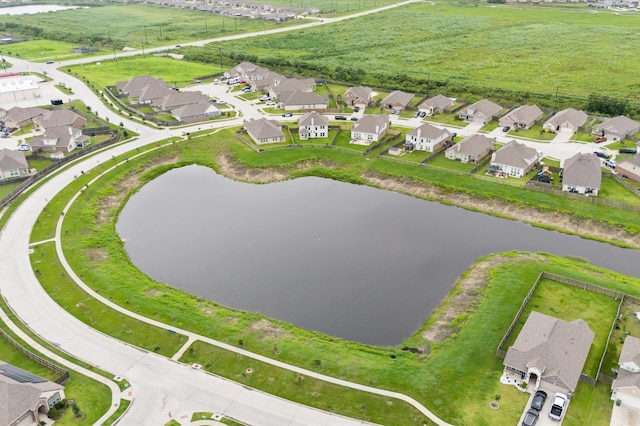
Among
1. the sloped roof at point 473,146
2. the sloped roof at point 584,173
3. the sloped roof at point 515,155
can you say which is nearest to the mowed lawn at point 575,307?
the sloped roof at point 584,173

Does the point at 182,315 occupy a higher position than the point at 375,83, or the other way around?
the point at 375,83

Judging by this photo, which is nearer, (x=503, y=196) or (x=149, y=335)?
(x=149, y=335)

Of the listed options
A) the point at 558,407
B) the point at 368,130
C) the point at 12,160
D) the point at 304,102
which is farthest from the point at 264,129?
the point at 558,407

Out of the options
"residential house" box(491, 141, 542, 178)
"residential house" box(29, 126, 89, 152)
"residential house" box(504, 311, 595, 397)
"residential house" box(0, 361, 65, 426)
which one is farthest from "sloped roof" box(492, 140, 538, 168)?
"residential house" box(29, 126, 89, 152)

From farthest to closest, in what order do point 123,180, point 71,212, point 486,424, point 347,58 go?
point 347,58, point 123,180, point 71,212, point 486,424

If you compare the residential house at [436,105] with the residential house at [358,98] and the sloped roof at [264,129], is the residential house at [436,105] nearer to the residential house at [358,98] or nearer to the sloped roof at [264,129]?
the residential house at [358,98]

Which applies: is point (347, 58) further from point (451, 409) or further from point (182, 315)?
point (451, 409)

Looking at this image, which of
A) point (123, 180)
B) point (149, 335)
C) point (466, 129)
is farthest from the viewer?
point (466, 129)

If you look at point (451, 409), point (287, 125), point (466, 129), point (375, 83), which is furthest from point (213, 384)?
point (375, 83)
